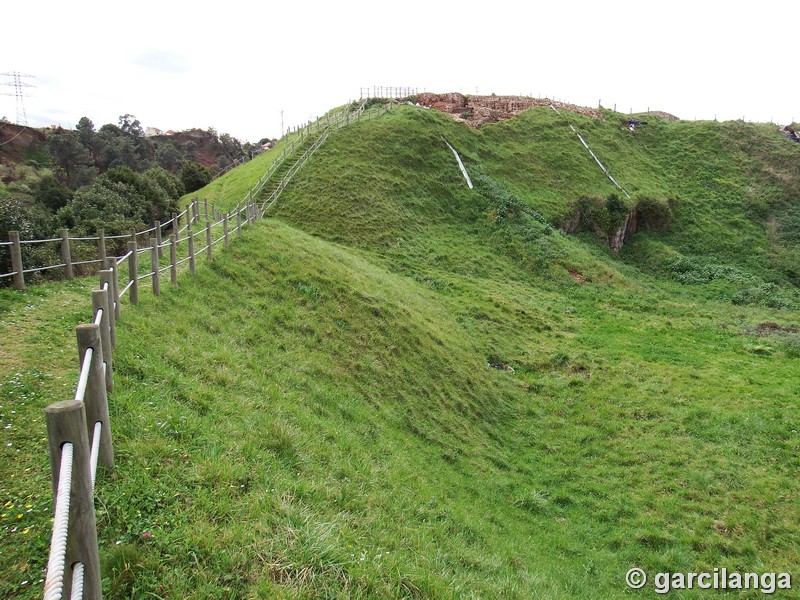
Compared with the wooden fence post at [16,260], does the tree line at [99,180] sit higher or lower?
higher

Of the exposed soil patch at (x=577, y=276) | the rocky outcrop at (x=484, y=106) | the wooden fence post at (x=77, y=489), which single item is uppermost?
the rocky outcrop at (x=484, y=106)

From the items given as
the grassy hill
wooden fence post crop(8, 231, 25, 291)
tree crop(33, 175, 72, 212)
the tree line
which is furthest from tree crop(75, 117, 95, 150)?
wooden fence post crop(8, 231, 25, 291)

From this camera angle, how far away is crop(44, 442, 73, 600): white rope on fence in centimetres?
178

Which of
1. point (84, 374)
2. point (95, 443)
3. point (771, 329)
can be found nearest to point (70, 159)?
point (95, 443)

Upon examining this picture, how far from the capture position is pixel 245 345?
9914 millimetres

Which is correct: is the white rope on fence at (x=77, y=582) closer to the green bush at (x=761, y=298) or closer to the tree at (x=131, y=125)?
the green bush at (x=761, y=298)

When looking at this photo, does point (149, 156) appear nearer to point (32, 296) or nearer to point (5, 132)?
point (5, 132)

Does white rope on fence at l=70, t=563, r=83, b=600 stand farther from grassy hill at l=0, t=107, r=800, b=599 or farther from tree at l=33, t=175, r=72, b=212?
tree at l=33, t=175, r=72, b=212

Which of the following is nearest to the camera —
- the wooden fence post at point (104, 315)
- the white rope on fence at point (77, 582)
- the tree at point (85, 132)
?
the white rope on fence at point (77, 582)

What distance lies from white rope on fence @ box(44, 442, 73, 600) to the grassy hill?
1895 millimetres

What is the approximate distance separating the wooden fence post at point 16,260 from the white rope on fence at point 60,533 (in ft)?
36.0

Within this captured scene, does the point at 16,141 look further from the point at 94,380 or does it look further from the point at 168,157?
the point at 94,380

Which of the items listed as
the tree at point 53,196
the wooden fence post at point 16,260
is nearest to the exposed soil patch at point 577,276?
the wooden fence post at point 16,260

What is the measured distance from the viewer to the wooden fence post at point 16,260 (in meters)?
10.5
